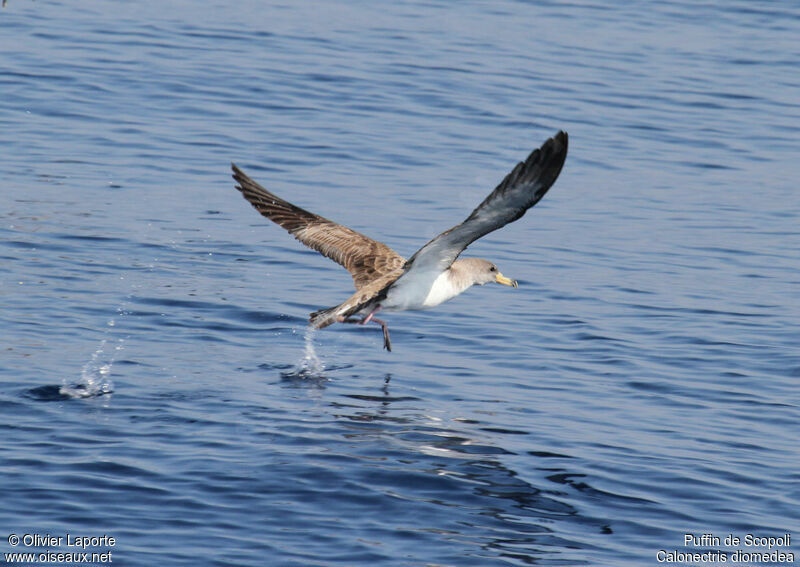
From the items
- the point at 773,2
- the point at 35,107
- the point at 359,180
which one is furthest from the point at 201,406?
the point at 773,2

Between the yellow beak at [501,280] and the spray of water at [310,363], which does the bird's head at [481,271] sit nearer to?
the yellow beak at [501,280]

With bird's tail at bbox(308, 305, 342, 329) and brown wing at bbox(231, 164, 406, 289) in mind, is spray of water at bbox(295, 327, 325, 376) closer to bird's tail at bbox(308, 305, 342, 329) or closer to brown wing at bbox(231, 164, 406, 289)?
bird's tail at bbox(308, 305, 342, 329)

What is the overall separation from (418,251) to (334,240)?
95.6 inches

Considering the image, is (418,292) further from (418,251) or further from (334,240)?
(334,240)

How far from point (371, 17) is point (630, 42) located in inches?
225

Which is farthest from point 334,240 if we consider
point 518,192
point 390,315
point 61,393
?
point 518,192

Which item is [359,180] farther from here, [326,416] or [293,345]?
[326,416]

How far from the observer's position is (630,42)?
2666cm

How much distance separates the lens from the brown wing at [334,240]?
36.8 feet

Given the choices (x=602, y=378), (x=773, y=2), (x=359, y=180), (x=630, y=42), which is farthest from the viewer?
(x=773, y=2)

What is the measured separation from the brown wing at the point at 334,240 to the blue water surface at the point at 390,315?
0.86m

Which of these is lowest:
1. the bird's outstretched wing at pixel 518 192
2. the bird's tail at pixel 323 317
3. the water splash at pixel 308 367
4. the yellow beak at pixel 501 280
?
the water splash at pixel 308 367

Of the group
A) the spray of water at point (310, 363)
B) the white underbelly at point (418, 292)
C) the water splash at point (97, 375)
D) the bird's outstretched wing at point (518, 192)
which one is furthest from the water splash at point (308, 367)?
the bird's outstretched wing at point (518, 192)

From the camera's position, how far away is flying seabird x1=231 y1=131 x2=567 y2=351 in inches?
323
